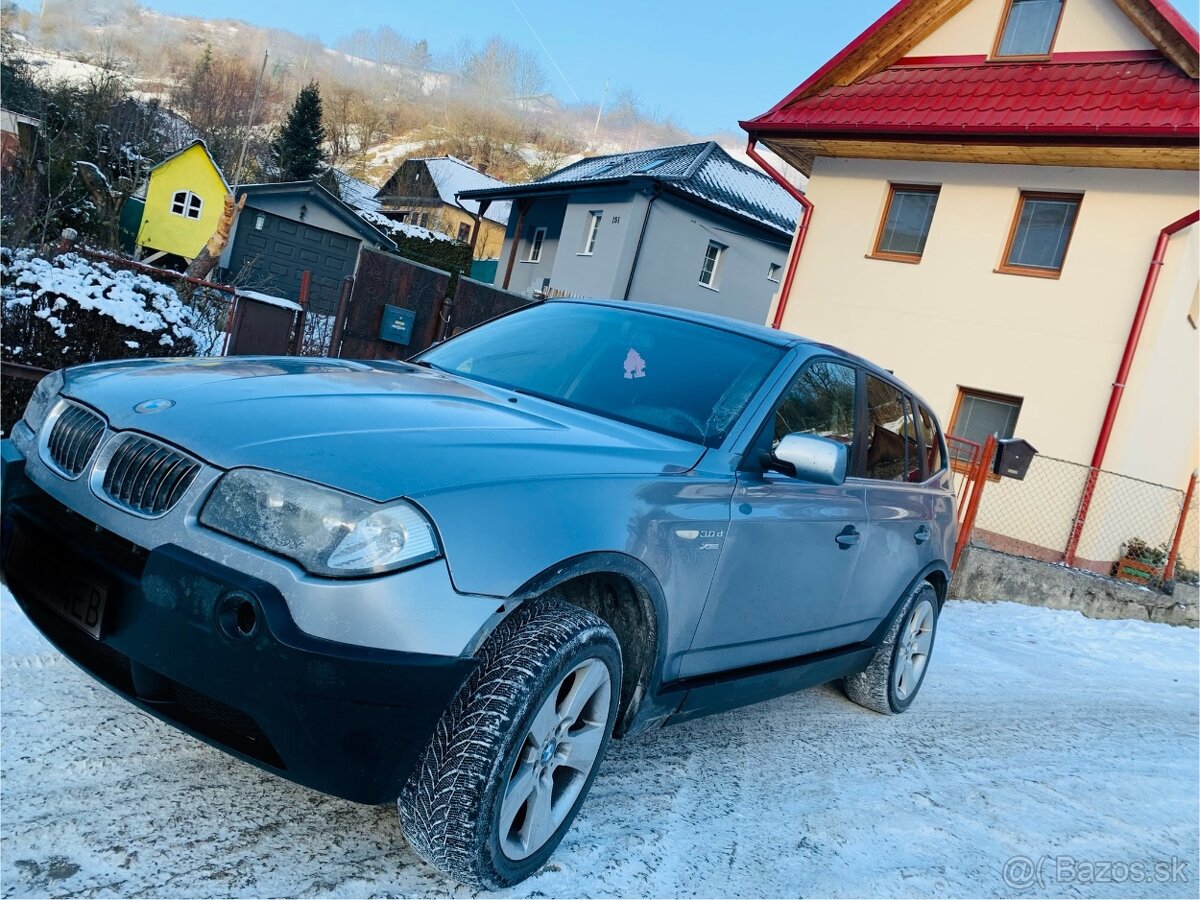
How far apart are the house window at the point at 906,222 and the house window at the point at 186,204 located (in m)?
27.5

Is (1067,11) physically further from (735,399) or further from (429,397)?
(429,397)

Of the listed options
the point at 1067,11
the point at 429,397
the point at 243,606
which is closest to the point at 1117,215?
the point at 1067,11

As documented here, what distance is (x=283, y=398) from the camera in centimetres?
261

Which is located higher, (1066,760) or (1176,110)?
(1176,110)

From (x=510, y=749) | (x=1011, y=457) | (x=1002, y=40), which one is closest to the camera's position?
(x=510, y=749)

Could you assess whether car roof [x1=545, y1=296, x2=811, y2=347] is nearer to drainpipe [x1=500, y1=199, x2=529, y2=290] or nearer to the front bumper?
the front bumper

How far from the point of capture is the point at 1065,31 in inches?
536

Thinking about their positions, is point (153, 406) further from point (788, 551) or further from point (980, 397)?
point (980, 397)

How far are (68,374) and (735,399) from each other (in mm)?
2191

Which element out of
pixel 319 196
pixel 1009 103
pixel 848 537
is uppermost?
pixel 1009 103

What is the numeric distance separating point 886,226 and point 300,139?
4125 cm

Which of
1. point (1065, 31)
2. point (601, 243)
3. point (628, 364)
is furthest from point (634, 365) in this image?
point (601, 243)

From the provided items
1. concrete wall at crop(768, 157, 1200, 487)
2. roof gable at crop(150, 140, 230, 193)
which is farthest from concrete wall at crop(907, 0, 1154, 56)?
roof gable at crop(150, 140, 230, 193)

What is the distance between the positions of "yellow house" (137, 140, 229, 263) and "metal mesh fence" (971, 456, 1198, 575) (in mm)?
29170
